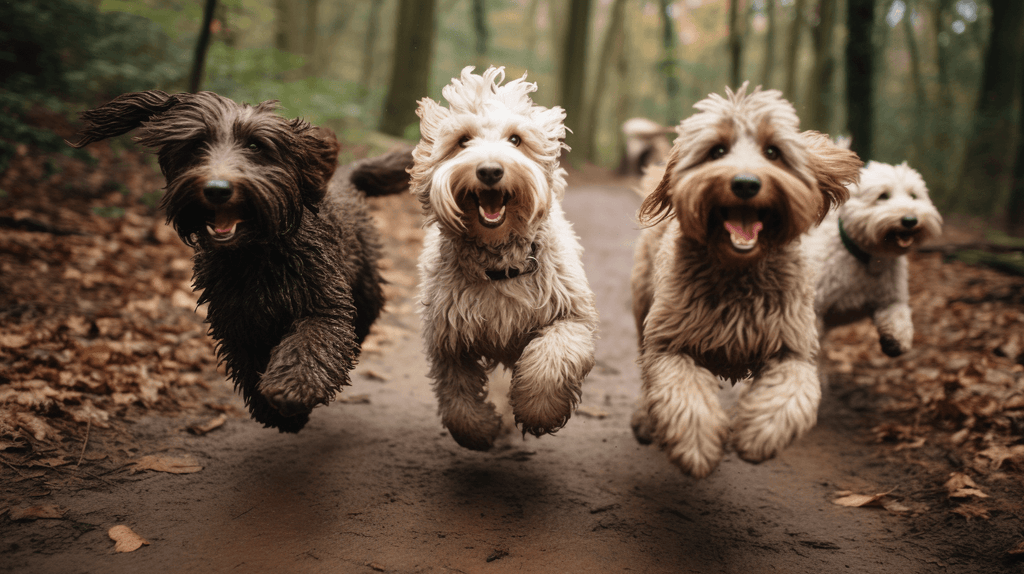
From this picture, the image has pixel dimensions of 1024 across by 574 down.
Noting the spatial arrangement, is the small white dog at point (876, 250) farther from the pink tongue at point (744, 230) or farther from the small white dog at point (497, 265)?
the small white dog at point (497, 265)

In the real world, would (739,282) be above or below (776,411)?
above

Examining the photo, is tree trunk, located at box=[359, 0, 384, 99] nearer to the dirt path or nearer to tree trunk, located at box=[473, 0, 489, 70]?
tree trunk, located at box=[473, 0, 489, 70]

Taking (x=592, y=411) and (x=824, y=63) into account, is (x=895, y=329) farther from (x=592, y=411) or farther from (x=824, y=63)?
(x=824, y=63)

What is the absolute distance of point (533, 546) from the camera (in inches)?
127

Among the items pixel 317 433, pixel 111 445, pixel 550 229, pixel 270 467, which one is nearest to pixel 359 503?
pixel 270 467

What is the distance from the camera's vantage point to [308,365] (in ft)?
10.6

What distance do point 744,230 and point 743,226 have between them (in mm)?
25

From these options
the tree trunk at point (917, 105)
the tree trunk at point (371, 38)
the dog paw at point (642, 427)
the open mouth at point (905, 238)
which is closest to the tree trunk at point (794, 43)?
the tree trunk at point (917, 105)

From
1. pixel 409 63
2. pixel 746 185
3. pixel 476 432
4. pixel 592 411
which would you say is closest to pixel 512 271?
pixel 476 432

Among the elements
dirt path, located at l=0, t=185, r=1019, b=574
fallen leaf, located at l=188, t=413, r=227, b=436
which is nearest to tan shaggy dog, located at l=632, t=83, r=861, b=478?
dirt path, located at l=0, t=185, r=1019, b=574

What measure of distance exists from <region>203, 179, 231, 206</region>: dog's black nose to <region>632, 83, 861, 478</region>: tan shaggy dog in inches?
90.6

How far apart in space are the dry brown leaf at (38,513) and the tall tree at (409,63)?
9.99 m

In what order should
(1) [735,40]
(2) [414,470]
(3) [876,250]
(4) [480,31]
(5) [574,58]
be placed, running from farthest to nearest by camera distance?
(5) [574,58] → (4) [480,31] → (1) [735,40] → (3) [876,250] → (2) [414,470]

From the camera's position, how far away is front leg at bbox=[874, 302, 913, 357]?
4703mm
